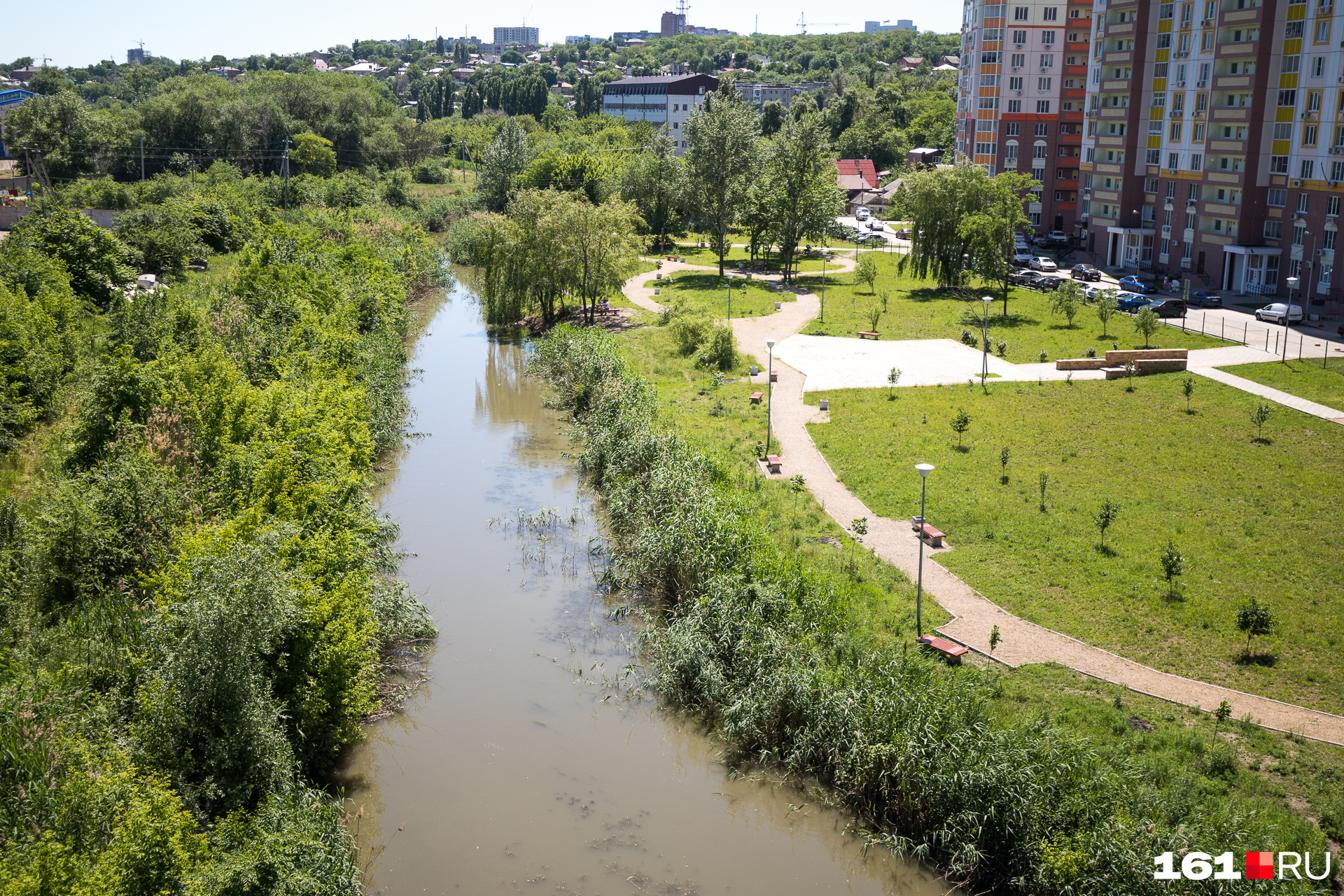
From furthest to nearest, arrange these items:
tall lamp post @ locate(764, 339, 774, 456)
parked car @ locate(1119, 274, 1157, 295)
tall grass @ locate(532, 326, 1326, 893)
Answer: parked car @ locate(1119, 274, 1157, 295), tall lamp post @ locate(764, 339, 774, 456), tall grass @ locate(532, 326, 1326, 893)

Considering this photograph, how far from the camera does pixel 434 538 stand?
2420 centimetres

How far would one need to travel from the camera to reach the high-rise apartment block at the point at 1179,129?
1853 inches

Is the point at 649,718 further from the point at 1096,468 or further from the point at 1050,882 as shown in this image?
the point at 1096,468

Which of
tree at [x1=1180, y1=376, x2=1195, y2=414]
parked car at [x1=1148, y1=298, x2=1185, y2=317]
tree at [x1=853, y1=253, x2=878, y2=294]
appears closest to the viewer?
tree at [x1=1180, y1=376, x2=1195, y2=414]

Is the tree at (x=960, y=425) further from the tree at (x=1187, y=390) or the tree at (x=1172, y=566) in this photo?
the tree at (x=1172, y=566)

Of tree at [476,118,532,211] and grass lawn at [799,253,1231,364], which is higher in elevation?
tree at [476,118,532,211]

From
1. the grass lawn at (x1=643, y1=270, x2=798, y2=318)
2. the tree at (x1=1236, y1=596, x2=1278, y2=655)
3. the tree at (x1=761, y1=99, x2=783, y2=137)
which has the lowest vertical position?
the tree at (x1=1236, y1=596, x2=1278, y2=655)

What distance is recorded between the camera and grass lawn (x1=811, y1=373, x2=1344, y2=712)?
56.5 feet

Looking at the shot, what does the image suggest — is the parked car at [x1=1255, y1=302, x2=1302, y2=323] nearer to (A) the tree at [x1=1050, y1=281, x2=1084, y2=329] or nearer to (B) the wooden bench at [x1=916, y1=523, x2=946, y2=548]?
(A) the tree at [x1=1050, y1=281, x2=1084, y2=329]

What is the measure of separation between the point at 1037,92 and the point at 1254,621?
67244 mm

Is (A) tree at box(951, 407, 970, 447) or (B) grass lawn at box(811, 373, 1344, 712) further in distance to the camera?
(A) tree at box(951, 407, 970, 447)

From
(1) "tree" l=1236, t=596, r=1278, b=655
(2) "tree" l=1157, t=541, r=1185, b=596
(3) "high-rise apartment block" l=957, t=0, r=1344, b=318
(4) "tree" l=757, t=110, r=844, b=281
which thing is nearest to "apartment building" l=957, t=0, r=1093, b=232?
(3) "high-rise apartment block" l=957, t=0, r=1344, b=318

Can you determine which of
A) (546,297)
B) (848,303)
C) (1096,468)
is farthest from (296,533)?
(848,303)

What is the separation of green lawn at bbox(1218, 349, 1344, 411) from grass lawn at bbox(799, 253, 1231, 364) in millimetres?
3933
